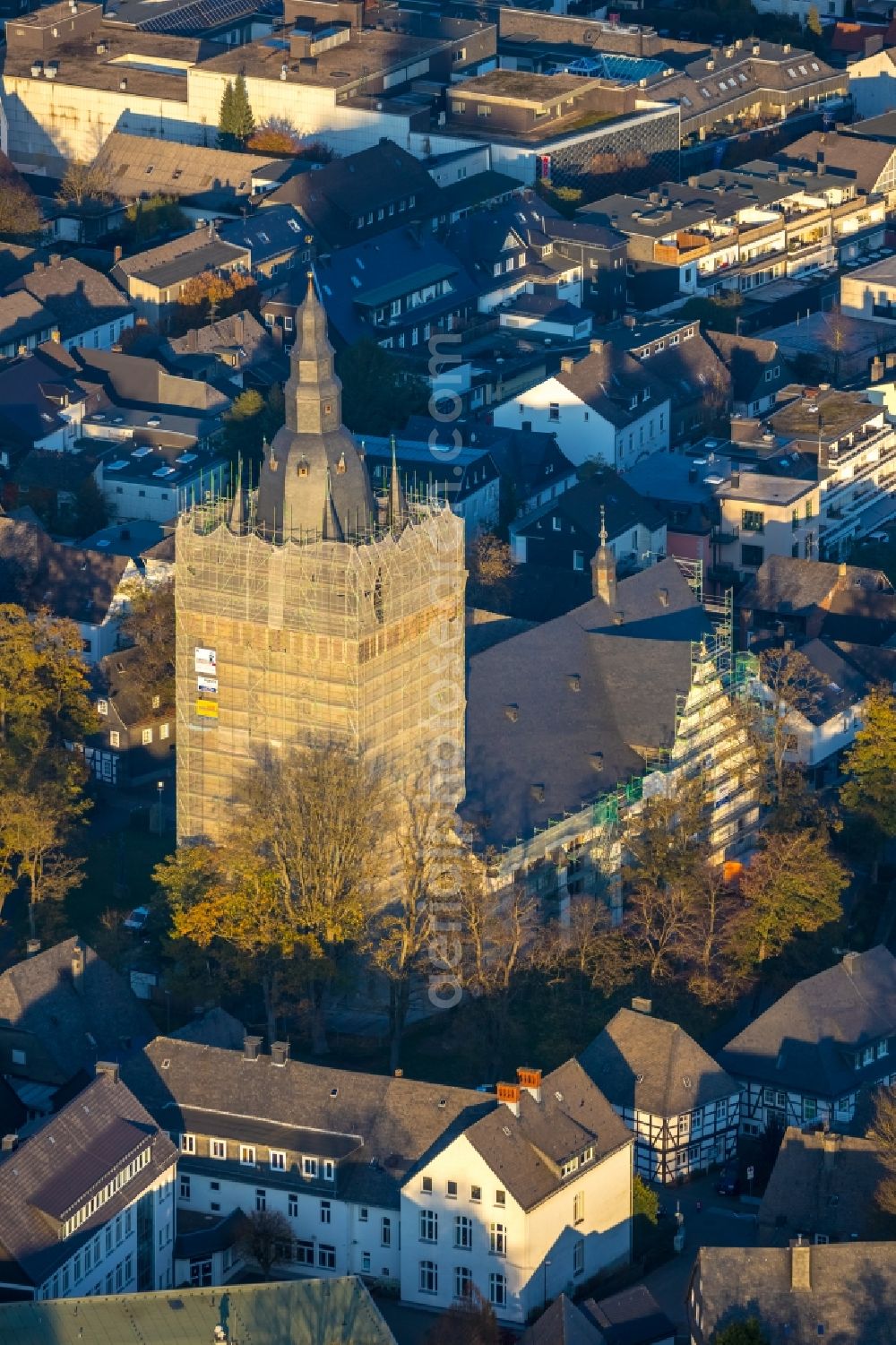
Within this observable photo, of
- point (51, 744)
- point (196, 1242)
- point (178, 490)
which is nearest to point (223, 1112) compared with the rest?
point (196, 1242)

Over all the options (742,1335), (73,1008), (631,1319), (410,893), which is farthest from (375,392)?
(742,1335)

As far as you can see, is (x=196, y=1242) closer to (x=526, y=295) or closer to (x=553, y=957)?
(x=553, y=957)

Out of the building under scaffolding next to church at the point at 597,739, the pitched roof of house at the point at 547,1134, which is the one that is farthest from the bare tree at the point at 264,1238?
the building under scaffolding next to church at the point at 597,739

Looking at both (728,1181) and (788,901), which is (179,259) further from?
(728,1181)

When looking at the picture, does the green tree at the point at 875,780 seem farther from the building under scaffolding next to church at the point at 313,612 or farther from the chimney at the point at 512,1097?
the chimney at the point at 512,1097

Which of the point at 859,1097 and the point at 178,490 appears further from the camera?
the point at 178,490

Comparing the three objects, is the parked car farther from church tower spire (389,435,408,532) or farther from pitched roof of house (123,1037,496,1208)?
church tower spire (389,435,408,532)
